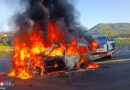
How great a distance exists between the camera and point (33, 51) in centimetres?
809

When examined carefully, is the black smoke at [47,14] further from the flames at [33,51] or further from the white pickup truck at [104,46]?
the white pickup truck at [104,46]

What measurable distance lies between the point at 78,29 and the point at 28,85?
8.75 meters

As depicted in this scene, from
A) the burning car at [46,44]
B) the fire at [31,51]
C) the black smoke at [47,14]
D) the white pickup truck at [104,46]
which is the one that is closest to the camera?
the fire at [31,51]

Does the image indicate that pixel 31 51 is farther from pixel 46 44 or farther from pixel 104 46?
pixel 104 46

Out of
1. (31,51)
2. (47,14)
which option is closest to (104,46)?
(47,14)

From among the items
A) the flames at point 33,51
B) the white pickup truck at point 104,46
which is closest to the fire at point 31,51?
the flames at point 33,51

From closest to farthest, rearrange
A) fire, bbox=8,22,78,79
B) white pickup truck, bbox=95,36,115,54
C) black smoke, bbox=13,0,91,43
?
fire, bbox=8,22,78,79 → black smoke, bbox=13,0,91,43 → white pickup truck, bbox=95,36,115,54

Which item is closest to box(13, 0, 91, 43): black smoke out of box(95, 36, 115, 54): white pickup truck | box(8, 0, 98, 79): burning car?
box(8, 0, 98, 79): burning car

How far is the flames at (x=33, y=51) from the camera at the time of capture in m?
7.42

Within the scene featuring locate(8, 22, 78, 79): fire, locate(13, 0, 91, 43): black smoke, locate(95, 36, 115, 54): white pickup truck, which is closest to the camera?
locate(8, 22, 78, 79): fire

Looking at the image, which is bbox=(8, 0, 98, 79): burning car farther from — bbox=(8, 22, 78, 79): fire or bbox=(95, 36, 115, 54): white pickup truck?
bbox=(95, 36, 115, 54): white pickup truck

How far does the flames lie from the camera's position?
7424mm

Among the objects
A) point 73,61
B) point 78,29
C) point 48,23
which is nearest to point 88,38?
point 78,29

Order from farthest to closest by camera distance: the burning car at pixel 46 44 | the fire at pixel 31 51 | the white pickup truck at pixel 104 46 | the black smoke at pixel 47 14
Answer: the white pickup truck at pixel 104 46, the black smoke at pixel 47 14, the burning car at pixel 46 44, the fire at pixel 31 51
